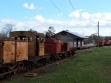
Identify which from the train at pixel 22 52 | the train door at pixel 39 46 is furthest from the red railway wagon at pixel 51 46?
the train door at pixel 39 46

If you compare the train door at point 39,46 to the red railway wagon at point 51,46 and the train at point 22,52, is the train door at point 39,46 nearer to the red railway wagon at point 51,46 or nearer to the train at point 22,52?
the train at point 22,52

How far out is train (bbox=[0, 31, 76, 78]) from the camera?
1234 centimetres

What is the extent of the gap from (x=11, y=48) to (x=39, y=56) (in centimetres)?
511

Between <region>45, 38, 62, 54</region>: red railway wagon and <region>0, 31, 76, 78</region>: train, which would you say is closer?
<region>0, 31, 76, 78</region>: train

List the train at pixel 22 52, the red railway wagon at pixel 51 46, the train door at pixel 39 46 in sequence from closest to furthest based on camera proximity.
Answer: the train at pixel 22 52 → the train door at pixel 39 46 → the red railway wagon at pixel 51 46

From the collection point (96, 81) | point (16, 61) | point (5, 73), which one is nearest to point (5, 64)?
point (5, 73)

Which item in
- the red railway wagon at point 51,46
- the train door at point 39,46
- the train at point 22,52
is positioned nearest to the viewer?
the train at point 22,52

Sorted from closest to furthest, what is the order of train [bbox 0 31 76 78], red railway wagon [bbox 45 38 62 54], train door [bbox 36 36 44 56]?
1. train [bbox 0 31 76 78]
2. train door [bbox 36 36 44 56]
3. red railway wagon [bbox 45 38 62 54]

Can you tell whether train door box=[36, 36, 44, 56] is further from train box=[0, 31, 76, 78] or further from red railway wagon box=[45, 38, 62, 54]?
red railway wagon box=[45, 38, 62, 54]

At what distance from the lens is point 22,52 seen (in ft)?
47.7

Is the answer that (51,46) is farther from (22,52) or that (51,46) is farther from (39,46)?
(22,52)

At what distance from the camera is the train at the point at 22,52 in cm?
1234

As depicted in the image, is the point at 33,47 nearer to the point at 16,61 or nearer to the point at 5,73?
the point at 16,61

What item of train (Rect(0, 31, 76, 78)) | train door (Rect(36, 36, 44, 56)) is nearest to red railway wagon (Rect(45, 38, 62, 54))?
train (Rect(0, 31, 76, 78))
